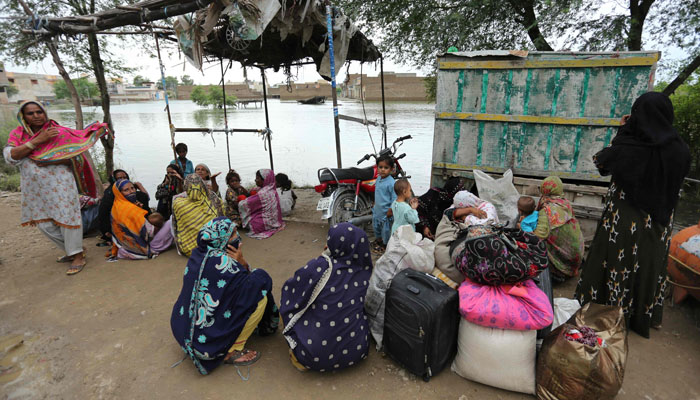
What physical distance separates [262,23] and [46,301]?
137 inches

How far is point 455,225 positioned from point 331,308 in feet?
4.59

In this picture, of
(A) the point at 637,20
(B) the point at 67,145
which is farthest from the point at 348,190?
(A) the point at 637,20

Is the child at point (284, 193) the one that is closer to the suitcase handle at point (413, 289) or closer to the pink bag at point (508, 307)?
the suitcase handle at point (413, 289)

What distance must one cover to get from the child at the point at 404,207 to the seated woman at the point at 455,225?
340mm

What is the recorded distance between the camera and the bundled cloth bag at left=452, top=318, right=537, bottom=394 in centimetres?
202

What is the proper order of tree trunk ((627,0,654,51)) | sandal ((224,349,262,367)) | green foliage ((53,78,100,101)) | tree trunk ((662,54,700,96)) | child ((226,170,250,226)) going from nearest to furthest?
sandal ((224,349,262,367)) → child ((226,170,250,226)) → tree trunk ((662,54,700,96)) → tree trunk ((627,0,654,51)) → green foliage ((53,78,100,101))

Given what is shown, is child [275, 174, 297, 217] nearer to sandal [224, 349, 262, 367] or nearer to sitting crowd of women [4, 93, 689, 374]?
→ sitting crowd of women [4, 93, 689, 374]

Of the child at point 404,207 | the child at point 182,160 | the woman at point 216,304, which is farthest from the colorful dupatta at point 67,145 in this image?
the child at point 404,207

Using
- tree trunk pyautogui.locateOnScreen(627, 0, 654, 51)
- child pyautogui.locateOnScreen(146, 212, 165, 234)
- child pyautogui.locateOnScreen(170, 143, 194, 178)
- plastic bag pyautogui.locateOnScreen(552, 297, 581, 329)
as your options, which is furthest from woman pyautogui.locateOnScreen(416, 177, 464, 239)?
tree trunk pyautogui.locateOnScreen(627, 0, 654, 51)

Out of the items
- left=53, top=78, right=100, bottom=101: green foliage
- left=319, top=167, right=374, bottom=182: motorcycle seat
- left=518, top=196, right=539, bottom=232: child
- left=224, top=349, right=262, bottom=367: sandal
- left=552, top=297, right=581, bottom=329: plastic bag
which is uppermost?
left=53, top=78, right=100, bottom=101: green foliage

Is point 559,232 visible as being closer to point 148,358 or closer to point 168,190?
point 148,358

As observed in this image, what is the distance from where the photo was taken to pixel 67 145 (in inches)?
146

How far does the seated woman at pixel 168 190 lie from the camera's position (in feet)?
16.5

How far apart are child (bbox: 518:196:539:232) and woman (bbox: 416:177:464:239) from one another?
95 cm
